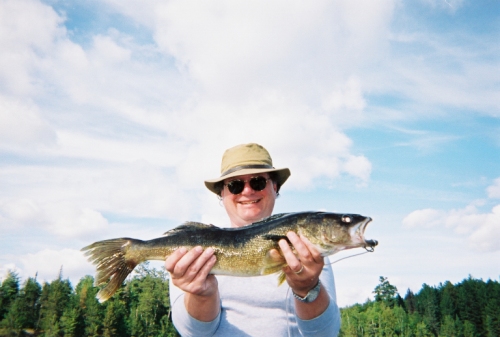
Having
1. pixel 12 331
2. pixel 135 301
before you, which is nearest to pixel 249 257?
pixel 12 331

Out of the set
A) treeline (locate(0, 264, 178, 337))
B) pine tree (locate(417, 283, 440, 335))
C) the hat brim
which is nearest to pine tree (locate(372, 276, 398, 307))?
pine tree (locate(417, 283, 440, 335))

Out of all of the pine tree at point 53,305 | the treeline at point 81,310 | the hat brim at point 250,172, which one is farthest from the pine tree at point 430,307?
the hat brim at point 250,172

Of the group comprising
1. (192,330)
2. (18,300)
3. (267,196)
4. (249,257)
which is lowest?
(192,330)

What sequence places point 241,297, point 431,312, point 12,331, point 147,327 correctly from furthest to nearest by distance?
point 431,312 < point 147,327 < point 12,331 < point 241,297

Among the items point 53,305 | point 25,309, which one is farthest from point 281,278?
point 25,309

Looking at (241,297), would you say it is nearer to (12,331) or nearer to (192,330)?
(192,330)

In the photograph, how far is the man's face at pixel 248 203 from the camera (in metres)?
6.71

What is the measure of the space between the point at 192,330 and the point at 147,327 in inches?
3024

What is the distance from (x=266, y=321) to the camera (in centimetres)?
567

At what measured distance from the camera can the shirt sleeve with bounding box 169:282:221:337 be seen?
219 inches

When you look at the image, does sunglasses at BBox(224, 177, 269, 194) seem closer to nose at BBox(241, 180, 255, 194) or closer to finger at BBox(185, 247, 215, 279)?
nose at BBox(241, 180, 255, 194)

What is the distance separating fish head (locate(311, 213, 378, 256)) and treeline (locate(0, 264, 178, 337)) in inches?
2743

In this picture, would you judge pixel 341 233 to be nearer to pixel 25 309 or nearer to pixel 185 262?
pixel 185 262

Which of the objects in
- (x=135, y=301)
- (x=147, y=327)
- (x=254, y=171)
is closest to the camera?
(x=254, y=171)
